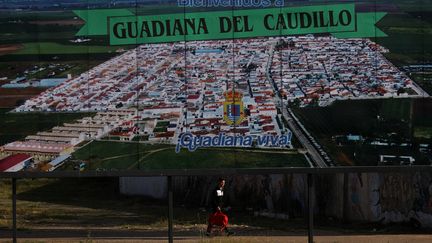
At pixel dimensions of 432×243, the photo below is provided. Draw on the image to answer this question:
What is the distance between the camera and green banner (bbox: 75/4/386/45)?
11.5 metres

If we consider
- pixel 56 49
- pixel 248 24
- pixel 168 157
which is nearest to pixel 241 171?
pixel 168 157

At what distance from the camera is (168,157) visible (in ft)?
38.0

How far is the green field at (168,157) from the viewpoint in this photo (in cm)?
1152

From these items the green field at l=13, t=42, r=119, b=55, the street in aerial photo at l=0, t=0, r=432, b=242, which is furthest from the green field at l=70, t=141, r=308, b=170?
the green field at l=13, t=42, r=119, b=55

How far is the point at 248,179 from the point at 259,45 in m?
12.8

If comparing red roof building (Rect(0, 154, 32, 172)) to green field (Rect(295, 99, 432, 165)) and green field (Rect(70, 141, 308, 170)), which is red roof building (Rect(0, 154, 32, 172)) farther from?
green field (Rect(295, 99, 432, 165))

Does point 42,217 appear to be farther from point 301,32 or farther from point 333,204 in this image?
point 301,32

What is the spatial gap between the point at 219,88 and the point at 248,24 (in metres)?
1.08

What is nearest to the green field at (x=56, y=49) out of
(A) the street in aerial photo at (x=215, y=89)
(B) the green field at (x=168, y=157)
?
(A) the street in aerial photo at (x=215, y=89)

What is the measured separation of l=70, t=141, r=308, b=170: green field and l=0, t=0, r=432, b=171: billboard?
0.05 ft

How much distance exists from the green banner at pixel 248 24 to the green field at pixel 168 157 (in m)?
1.64

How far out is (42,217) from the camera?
24.1 meters

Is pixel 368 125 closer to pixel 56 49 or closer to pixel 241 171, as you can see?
pixel 241 171

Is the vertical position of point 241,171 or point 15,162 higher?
point 15,162
